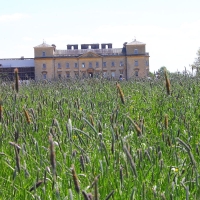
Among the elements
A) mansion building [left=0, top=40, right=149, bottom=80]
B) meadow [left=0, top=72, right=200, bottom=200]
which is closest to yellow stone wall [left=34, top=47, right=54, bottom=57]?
mansion building [left=0, top=40, right=149, bottom=80]

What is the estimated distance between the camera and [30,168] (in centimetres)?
256

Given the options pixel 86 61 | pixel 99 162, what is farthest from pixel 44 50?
pixel 99 162

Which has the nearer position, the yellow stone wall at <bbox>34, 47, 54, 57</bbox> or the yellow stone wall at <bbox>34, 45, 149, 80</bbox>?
the yellow stone wall at <bbox>34, 45, 149, 80</bbox>

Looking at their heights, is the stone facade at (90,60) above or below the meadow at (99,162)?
above

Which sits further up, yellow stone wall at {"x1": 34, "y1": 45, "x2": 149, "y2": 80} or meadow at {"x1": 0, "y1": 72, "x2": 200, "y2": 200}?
yellow stone wall at {"x1": 34, "y1": 45, "x2": 149, "y2": 80}

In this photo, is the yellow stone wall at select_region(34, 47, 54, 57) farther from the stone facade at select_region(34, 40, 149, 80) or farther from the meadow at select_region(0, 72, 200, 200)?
the meadow at select_region(0, 72, 200, 200)

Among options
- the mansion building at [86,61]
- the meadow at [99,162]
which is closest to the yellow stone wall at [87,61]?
the mansion building at [86,61]

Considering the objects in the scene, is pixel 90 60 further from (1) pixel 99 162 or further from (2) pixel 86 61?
(1) pixel 99 162

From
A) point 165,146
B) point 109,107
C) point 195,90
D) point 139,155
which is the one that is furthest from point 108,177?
point 195,90

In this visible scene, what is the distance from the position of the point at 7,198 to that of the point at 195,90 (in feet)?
14.4

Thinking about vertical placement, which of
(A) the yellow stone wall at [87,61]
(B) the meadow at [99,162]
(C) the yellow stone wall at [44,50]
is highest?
(C) the yellow stone wall at [44,50]

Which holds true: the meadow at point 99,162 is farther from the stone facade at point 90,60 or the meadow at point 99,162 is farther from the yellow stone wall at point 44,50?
the yellow stone wall at point 44,50

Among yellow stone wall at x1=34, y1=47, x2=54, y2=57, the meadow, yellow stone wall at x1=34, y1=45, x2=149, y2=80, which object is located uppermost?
yellow stone wall at x1=34, y1=47, x2=54, y2=57

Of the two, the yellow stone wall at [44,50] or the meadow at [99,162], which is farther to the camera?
the yellow stone wall at [44,50]
